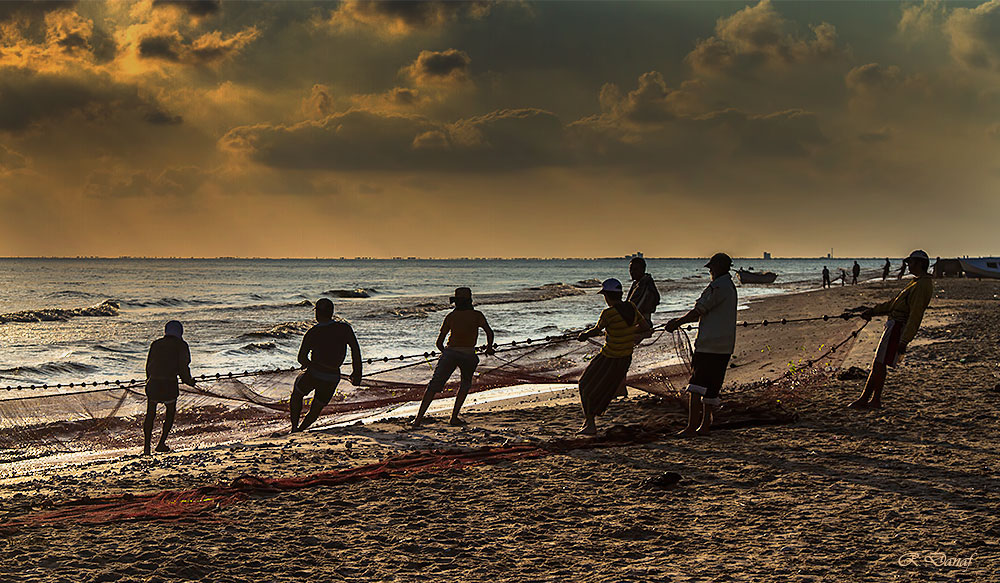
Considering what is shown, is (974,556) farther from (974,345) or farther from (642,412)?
(974,345)

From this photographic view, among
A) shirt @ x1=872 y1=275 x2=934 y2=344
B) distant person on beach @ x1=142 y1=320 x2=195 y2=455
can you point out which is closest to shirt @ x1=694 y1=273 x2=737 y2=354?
shirt @ x1=872 y1=275 x2=934 y2=344

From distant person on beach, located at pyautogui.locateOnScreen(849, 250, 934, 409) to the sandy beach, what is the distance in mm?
288

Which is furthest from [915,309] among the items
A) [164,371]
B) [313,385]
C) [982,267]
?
[982,267]

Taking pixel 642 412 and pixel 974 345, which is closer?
pixel 642 412

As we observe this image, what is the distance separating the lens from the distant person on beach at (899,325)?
8.83 meters

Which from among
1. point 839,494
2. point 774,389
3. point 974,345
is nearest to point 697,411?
point 839,494

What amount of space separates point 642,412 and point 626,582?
5.39 metres

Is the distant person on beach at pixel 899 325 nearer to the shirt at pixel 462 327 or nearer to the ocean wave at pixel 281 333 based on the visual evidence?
the shirt at pixel 462 327

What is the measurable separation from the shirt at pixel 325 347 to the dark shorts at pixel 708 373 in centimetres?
440

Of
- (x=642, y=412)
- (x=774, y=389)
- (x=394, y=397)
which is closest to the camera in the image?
(x=642, y=412)

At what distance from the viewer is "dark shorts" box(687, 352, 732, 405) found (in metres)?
7.77

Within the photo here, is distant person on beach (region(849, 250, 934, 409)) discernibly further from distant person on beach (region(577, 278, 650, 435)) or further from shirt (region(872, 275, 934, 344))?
distant person on beach (region(577, 278, 650, 435))

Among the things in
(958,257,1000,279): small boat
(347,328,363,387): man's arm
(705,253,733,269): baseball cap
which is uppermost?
(958,257,1000,279): small boat

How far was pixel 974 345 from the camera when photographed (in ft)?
47.5
